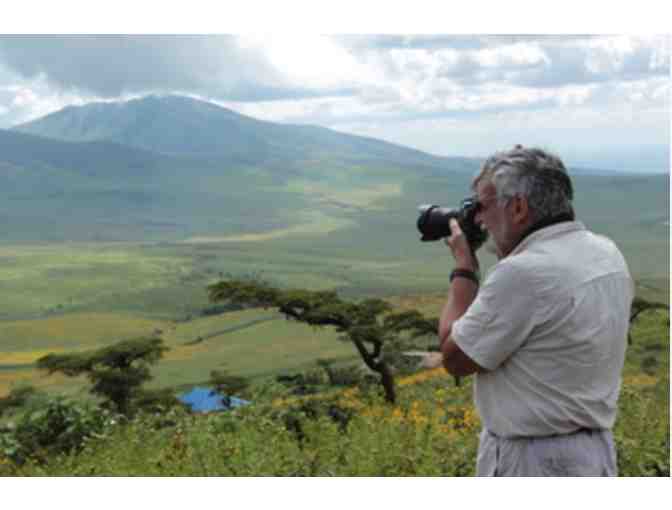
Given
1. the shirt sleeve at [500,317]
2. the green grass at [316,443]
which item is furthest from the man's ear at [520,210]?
the green grass at [316,443]

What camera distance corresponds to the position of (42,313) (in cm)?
965

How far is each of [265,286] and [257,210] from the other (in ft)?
68.9

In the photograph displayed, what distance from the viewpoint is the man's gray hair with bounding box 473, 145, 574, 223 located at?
1.59m

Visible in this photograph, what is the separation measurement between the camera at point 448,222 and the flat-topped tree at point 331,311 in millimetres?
4310

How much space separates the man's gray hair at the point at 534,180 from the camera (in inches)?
62.7

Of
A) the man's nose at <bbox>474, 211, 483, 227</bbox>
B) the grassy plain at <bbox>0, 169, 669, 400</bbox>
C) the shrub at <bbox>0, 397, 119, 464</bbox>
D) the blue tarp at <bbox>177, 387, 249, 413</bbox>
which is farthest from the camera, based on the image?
the grassy plain at <bbox>0, 169, 669, 400</bbox>

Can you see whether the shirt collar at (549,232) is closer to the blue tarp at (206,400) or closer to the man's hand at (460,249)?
the man's hand at (460,249)

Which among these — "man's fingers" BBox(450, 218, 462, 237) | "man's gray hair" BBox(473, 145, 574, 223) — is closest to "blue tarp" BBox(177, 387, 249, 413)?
"man's fingers" BBox(450, 218, 462, 237)

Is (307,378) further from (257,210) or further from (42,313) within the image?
(257,210)

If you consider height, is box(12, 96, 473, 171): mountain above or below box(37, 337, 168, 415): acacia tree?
above

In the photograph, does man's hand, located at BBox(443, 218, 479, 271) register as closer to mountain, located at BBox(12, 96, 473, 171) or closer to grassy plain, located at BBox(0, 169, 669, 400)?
grassy plain, located at BBox(0, 169, 669, 400)

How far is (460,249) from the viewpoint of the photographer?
5.72 ft

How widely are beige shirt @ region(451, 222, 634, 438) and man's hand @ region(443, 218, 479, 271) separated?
0.44 feet

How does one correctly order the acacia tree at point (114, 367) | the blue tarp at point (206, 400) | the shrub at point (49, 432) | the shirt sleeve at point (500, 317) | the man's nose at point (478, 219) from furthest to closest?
the acacia tree at point (114, 367), the blue tarp at point (206, 400), the shrub at point (49, 432), the man's nose at point (478, 219), the shirt sleeve at point (500, 317)
